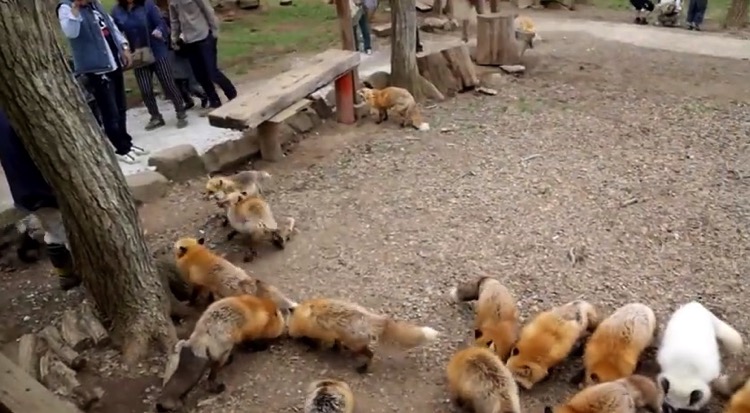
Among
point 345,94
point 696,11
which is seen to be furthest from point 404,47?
point 696,11

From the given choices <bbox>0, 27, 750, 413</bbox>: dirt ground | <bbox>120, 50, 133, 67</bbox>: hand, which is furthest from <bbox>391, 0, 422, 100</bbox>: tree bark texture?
<bbox>120, 50, 133, 67</bbox>: hand

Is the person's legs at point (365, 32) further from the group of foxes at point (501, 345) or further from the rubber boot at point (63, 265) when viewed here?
the group of foxes at point (501, 345)

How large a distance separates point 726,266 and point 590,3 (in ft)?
39.7

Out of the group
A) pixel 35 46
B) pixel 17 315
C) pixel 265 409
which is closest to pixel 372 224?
pixel 265 409

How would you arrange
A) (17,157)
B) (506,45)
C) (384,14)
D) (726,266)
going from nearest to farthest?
(17,157), (726,266), (506,45), (384,14)

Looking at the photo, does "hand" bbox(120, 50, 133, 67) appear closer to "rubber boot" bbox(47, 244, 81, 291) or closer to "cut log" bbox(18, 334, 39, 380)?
"rubber boot" bbox(47, 244, 81, 291)

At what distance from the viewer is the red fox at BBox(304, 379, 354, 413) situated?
11.4 ft

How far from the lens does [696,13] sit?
1280 cm

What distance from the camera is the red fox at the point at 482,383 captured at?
3.49m

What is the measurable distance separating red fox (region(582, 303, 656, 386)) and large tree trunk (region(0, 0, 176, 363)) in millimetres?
2335

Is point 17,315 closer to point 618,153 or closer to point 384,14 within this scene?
point 618,153

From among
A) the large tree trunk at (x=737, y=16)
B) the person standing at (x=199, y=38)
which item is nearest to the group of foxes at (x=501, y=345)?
the person standing at (x=199, y=38)

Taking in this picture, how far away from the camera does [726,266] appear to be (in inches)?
196

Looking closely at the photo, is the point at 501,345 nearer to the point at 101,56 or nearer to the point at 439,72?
the point at 101,56
